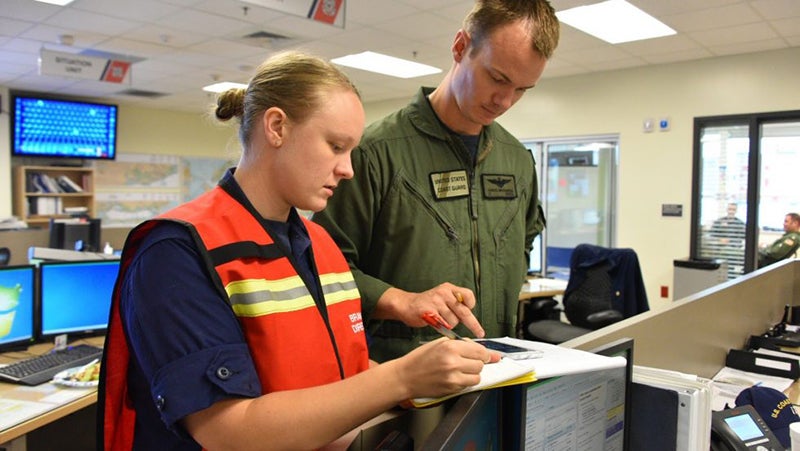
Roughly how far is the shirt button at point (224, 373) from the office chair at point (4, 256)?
3.91 m

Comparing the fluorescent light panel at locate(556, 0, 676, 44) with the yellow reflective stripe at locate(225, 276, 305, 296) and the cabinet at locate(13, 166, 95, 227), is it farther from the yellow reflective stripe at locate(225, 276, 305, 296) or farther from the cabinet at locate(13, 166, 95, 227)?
the cabinet at locate(13, 166, 95, 227)

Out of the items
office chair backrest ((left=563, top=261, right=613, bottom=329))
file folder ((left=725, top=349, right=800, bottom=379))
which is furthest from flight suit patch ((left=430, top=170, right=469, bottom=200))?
office chair backrest ((left=563, top=261, right=613, bottom=329))

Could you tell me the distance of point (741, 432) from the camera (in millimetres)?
1249

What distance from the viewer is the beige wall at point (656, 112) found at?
16.9 ft

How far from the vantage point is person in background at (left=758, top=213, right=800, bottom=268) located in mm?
5112

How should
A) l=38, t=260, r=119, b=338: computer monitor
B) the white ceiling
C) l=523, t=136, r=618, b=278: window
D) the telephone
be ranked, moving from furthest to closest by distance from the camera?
l=523, t=136, r=618, b=278: window < the white ceiling < l=38, t=260, r=119, b=338: computer monitor < the telephone

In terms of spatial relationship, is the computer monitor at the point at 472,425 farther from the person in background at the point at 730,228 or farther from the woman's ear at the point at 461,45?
the person in background at the point at 730,228

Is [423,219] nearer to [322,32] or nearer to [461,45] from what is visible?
[461,45]

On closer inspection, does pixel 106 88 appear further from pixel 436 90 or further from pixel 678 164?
pixel 436 90

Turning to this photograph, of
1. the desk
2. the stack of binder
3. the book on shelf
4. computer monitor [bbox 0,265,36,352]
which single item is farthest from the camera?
the book on shelf

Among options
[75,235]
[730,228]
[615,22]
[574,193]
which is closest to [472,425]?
[615,22]

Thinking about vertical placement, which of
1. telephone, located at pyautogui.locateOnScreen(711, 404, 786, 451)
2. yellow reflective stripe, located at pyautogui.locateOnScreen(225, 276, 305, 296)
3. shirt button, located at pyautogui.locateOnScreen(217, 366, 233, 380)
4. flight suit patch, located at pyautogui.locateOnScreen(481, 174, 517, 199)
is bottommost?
telephone, located at pyautogui.locateOnScreen(711, 404, 786, 451)

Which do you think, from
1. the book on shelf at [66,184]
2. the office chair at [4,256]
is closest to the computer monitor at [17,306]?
the office chair at [4,256]

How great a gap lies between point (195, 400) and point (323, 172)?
1.21 feet
